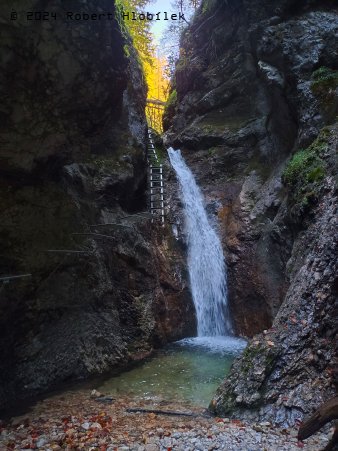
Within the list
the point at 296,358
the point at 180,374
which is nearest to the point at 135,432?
the point at 296,358

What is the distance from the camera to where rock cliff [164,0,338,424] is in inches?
226

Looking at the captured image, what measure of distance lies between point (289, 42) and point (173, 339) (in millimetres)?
11571

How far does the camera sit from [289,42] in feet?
42.3

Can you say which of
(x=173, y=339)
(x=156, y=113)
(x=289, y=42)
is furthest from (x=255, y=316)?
(x=156, y=113)

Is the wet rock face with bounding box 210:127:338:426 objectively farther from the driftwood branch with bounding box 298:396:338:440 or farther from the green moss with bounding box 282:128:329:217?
the green moss with bounding box 282:128:329:217

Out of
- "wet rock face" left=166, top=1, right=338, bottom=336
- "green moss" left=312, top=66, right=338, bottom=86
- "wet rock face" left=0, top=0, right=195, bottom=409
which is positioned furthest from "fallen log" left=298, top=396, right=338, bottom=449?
"green moss" left=312, top=66, right=338, bottom=86

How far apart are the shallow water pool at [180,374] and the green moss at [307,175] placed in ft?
14.8

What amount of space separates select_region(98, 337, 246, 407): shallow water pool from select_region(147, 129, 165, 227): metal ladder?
4972 mm

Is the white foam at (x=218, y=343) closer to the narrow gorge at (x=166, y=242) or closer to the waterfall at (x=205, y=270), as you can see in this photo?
the narrow gorge at (x=166, y=242)

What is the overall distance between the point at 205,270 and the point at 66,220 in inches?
236

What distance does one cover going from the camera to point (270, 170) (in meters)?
14.1

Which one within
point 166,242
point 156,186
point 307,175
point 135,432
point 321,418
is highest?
point 156,186

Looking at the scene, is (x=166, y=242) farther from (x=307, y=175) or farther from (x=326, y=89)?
(x=326, y=89)

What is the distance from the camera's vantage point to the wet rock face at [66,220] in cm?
557
